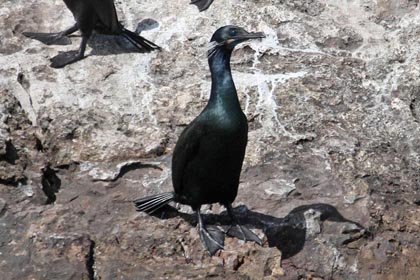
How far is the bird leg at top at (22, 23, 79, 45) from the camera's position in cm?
736

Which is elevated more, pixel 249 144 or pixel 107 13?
pixel 107 13

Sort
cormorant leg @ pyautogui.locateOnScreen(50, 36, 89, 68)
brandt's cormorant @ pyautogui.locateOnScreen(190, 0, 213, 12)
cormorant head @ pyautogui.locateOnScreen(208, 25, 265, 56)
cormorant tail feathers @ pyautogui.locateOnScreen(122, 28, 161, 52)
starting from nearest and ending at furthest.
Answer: cormorant head @ pyautogui.locateOnScreen(208, 25, 265, 56), cormorant leg @ pyautogui.locateOnScreen(50, 36, 89, 68), cormorant tail feathers @ pyautogui.locateOnScreen(122, 28, 161, 52), brandt's cormorant @ pyautogui.locateOnScreen(190, 0, 213, 12)

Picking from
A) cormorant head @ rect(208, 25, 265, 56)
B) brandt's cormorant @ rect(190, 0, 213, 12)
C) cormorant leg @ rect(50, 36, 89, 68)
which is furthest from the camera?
brandt's cormorant @ rect(190, 0, 213, 12)

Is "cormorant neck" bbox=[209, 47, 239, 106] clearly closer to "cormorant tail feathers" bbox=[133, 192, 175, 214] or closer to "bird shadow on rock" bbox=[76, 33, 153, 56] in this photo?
"cormorant tail feathers" bbox=[133, 192, 175, 214]

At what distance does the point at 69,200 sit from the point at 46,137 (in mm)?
628

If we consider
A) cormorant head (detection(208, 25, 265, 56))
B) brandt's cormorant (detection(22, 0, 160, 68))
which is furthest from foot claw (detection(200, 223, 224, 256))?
brandt's cormorant (detection(22, 0, 160, 68))

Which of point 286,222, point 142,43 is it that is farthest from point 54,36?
point 286,222

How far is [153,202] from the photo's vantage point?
18.6 ft

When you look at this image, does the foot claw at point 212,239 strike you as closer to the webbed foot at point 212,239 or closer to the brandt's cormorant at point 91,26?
the webbed foot at point 212,239

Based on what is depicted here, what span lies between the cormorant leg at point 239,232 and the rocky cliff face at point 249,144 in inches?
2.9

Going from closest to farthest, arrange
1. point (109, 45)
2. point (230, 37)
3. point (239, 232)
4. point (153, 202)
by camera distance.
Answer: point (230, 37) < point (239, 232) < point (153, 202) < point (109, 45)

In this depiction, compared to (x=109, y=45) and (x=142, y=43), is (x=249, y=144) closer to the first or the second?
(x=142, y=43)

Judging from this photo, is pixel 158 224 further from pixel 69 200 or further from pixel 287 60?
pixel 287 60

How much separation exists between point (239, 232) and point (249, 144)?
0.97 m
